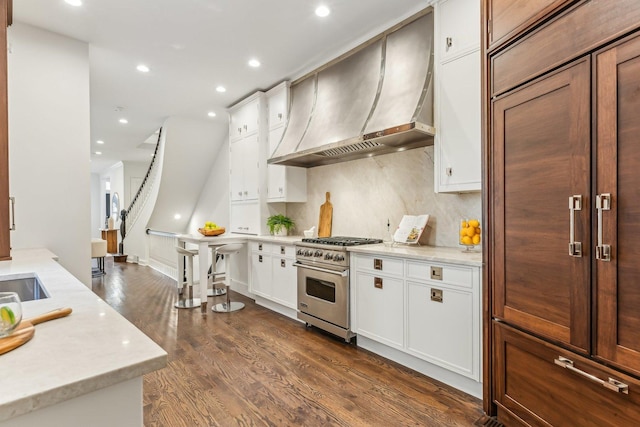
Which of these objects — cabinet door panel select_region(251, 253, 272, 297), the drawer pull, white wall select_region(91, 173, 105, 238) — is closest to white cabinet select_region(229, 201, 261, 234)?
cabinet door panel select_region(251, 253, 272, 297)

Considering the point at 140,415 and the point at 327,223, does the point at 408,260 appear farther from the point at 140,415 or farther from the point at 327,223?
the point at 140,415

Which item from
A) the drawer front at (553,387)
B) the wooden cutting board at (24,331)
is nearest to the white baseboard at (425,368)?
the drawer front at (553,387)

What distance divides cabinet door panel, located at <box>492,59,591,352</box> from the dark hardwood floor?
86cm

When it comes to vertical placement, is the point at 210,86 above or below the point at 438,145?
above

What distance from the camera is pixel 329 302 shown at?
3.23 meters

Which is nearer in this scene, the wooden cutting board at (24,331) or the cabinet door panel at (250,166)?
the wooden cutting board at (24,331)

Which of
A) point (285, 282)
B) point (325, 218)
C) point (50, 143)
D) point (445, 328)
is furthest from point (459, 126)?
point (50, 143)

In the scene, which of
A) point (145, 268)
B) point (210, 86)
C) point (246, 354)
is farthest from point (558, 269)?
point (145, 268)

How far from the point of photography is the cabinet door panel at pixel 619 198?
121cm

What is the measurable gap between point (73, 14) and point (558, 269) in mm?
4183

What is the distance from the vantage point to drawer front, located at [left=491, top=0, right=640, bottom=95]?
4.11ft

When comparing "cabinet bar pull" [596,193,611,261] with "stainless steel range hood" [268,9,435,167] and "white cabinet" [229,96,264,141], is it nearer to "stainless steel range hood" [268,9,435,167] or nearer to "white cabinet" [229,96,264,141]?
"stainless steel range hood" [268,9,435,167]

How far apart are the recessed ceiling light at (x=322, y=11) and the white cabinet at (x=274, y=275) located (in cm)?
234

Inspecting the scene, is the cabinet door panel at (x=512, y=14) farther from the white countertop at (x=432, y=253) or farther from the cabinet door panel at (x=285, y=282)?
the cabinet door panel at (x=285, y=282)
